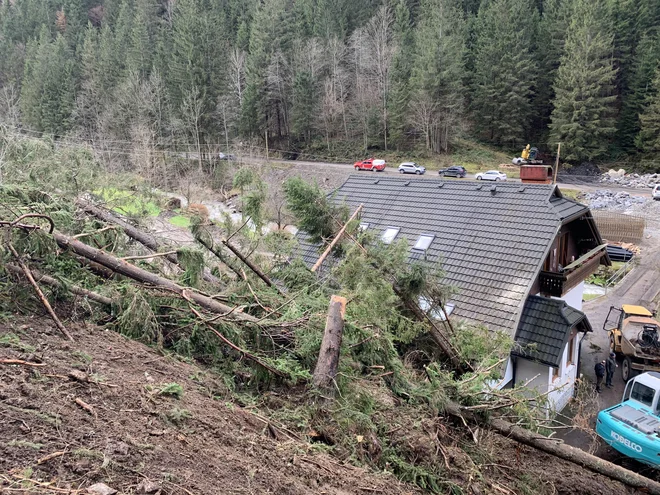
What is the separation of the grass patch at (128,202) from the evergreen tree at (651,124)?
134 ft

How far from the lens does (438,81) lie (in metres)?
39.0

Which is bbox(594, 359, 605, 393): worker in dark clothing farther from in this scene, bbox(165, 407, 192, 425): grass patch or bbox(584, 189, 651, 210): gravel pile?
bbox(584, 189, 651, 210): gravel pile

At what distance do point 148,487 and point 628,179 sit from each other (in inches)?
1651

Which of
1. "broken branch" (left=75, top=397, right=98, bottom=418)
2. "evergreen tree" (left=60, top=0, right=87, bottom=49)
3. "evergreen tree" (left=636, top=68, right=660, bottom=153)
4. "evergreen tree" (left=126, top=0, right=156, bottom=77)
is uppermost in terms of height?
"evergreen tree" (left=60, top=0, right=87, bottom=49)

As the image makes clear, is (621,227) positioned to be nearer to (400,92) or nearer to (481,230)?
(481,230)

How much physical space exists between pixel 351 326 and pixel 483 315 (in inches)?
255

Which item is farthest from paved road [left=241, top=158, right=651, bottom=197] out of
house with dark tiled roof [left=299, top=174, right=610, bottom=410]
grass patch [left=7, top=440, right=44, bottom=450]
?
grass patch [left=7, top=440, right=44, bottom=450]

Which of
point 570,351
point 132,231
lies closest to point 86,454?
point 132,231

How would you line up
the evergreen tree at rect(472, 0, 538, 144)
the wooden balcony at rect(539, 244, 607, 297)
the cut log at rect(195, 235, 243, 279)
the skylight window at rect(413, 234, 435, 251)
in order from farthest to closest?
1. the evergreen tree at rect(472, 0, 538, 144)
2. the skylight window at rect(413, 234, 435, 251)
3. the wooden balcony at rect(539, 244, 607, 297)
4. the cut log at rect(195, 235, 243, 279)

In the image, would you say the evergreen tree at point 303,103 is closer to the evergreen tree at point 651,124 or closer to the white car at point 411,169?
the white car at point 411,169

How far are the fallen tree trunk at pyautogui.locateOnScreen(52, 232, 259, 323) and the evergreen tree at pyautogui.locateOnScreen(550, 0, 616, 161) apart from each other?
131 ft

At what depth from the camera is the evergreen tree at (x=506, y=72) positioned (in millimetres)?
41031

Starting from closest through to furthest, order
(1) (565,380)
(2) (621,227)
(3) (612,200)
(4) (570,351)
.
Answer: (1) (565,380)
(4) (570,351)
(2) (621,227)
(3) (612,200)

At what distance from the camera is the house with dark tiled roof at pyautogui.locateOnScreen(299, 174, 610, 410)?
36.8 feet
